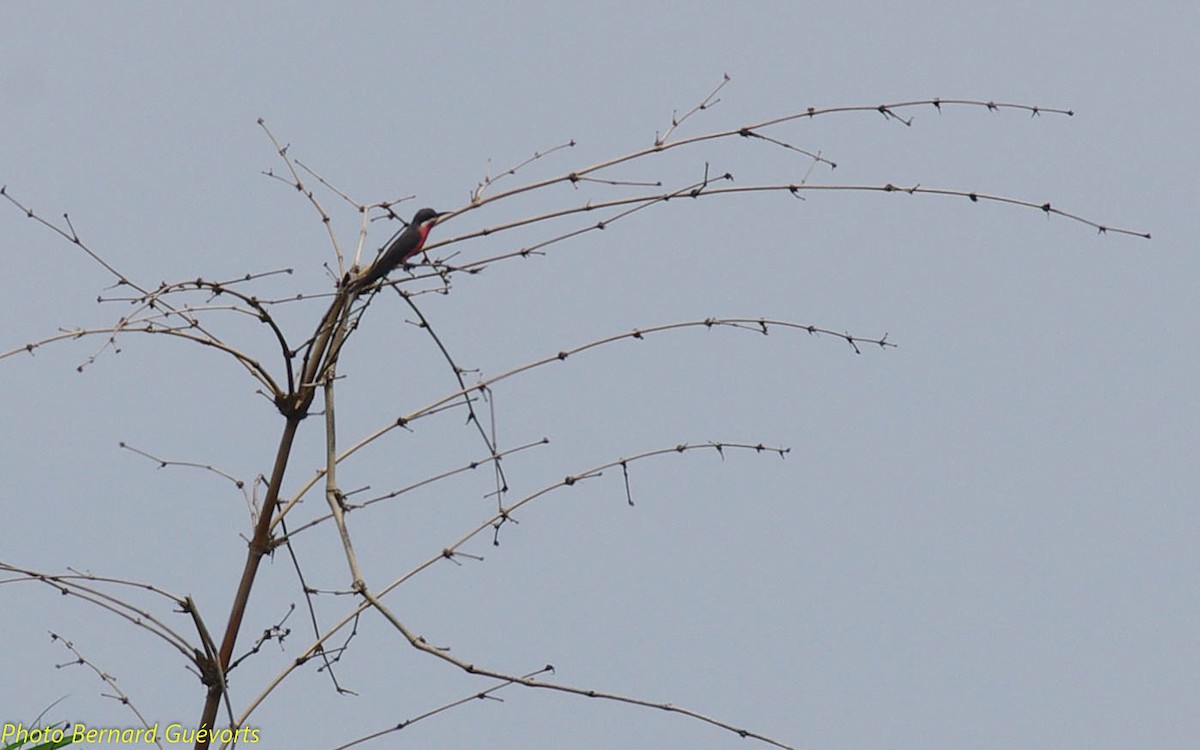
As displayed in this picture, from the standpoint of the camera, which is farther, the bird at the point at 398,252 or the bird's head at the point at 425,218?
the bird's head at the point at 425,218

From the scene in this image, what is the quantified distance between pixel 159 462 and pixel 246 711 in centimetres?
78

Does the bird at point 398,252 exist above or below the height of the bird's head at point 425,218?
below

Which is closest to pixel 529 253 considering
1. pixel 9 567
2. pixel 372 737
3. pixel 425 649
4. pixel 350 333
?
pixel 350 333

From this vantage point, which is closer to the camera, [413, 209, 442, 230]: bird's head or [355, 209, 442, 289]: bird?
[355, 209, 442, 289]: bird

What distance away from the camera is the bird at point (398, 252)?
289 centimetres

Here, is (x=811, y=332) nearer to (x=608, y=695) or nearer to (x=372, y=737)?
(x=608, y=695)

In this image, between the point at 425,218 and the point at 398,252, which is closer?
the point at 398,252

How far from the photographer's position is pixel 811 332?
9.51ft

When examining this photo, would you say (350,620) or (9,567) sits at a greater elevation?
(9,567)

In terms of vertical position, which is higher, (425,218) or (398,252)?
(425,218)

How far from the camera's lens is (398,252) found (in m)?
2.89

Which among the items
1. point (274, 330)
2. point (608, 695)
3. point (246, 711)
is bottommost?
point (608, 695)

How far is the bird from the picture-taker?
2889 millimetres

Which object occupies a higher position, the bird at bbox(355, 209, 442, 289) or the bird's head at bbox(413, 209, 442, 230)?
the bird's head at bbox(413, 209, 442, 230)
